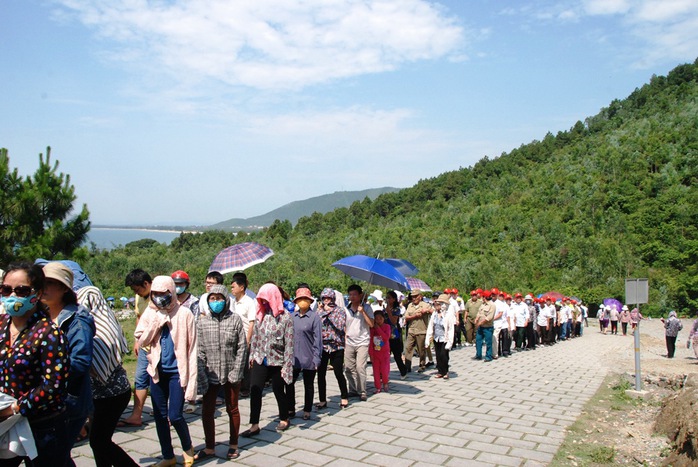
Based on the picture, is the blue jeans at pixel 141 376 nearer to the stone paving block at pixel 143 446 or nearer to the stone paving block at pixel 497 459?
the stone paving block at pixel 143 446

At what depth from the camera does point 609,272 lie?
4159 centimetres

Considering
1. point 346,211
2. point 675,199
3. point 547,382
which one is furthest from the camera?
point 346,211

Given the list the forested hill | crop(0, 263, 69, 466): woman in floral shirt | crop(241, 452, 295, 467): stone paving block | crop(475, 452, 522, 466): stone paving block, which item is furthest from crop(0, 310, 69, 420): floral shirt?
the forested hill

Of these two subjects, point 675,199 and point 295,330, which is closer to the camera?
point 295,330

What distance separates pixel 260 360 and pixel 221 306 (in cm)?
113

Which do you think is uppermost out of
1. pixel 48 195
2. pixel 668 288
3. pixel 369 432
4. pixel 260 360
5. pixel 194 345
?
pixel 48 195

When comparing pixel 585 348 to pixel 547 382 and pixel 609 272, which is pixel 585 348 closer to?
pixel 547 382

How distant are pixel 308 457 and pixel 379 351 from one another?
334cm

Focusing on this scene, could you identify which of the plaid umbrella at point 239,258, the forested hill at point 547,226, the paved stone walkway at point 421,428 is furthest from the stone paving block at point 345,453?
the forested hill at point 547,226

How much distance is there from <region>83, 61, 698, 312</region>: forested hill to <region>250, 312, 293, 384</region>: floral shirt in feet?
99.0

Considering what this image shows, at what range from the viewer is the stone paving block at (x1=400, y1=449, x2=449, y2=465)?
512 cm

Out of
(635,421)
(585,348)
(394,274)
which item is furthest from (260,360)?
(585,348)

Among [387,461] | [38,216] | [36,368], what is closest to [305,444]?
[387,461]

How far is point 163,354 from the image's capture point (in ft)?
14.7
